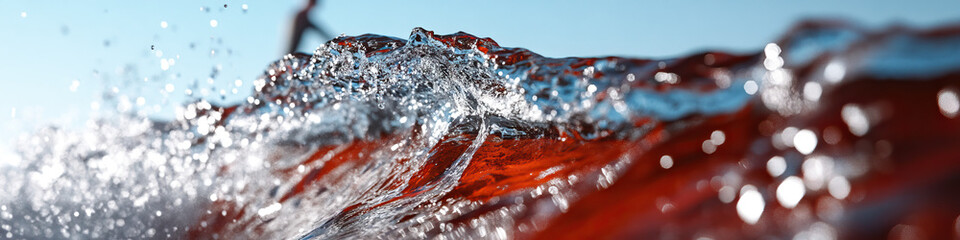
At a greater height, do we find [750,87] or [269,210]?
[750,87]

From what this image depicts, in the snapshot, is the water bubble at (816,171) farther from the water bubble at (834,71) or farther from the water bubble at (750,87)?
the water bubble at (750,87)

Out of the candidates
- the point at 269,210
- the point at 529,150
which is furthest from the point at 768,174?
the point at 269,210

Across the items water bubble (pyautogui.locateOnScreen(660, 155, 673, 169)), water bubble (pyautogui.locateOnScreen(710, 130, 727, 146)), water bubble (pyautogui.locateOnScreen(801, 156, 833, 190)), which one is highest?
water bubble (pyautogui.locateOnScreen(710, 130, 727, 146))

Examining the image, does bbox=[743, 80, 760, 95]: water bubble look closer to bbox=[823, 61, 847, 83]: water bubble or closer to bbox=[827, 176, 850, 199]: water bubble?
bbox=[823, 61, 847, 83]: water bubble

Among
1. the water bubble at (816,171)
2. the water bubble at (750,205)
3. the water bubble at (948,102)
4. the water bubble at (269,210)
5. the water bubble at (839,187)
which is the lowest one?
the water bubble at (269,210)

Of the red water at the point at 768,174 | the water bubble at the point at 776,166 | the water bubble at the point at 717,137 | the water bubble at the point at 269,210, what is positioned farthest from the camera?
the water bubble at the point at 269,210

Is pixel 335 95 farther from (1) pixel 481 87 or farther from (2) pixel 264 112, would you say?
(1) pixel 481 87

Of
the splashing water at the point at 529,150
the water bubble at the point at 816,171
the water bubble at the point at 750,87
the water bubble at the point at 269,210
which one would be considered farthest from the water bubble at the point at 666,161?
the water bubble at the point at 269,210

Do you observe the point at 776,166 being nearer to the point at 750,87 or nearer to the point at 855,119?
the point at 855,119

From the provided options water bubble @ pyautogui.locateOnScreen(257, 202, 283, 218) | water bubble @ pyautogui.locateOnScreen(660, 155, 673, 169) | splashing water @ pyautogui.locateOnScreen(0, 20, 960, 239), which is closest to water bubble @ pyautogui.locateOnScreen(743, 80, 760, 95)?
splashing water @ pyautogui.locateOnScreen(0, 20, 960, 239)
